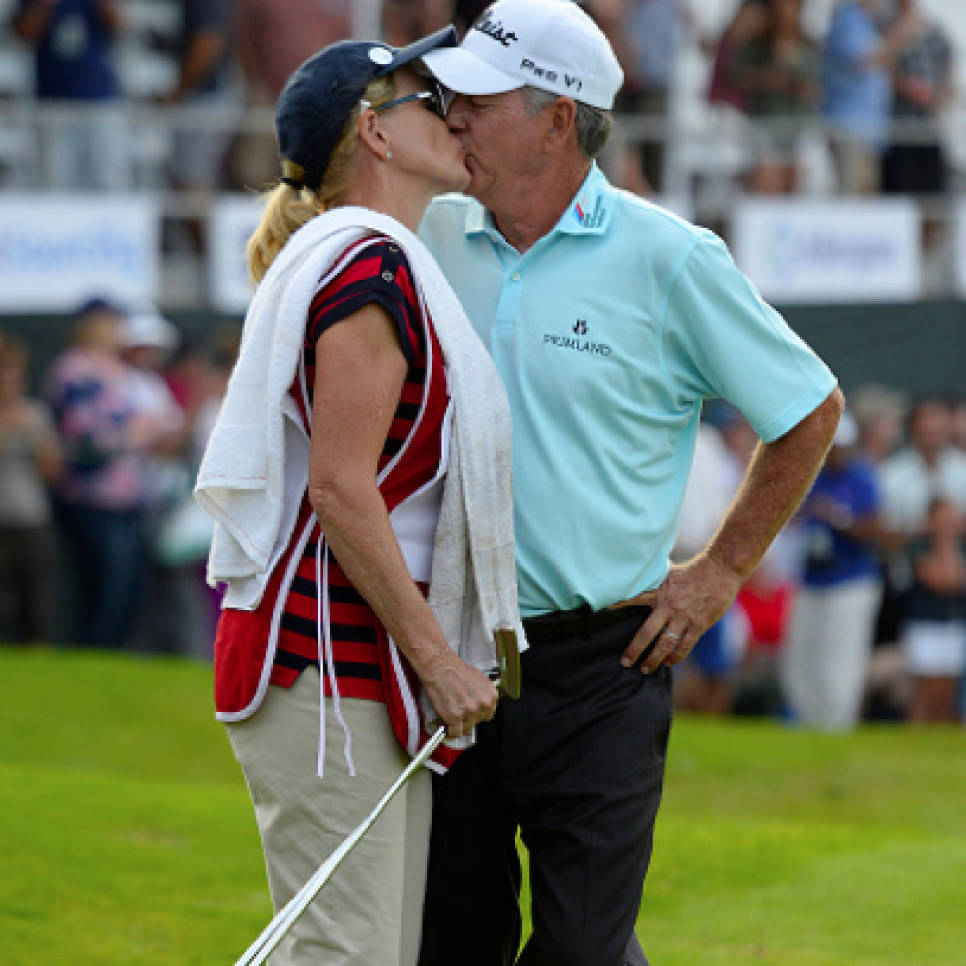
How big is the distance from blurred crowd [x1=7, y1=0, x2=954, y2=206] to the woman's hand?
405 inches

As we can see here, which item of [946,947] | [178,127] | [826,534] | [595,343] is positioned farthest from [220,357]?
[595,343]

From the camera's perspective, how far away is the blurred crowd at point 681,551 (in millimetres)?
11234

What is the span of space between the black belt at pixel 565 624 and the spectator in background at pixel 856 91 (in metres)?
11.6

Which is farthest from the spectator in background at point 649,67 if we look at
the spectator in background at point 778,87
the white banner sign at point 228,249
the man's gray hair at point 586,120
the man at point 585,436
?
the man at point 585,436

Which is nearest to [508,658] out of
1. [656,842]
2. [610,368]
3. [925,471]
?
[610,368]

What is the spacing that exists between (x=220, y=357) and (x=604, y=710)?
31.2 feet

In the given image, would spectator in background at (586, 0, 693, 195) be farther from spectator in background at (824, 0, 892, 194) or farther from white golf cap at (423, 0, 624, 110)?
white golf cap at (423, 0, 624, 110)

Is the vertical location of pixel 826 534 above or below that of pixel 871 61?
below

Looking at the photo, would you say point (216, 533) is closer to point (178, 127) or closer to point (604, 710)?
point (604, 710)

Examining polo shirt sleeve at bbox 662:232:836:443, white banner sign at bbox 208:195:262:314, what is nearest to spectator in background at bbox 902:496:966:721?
white banner sign at bbox 208:195:262:314

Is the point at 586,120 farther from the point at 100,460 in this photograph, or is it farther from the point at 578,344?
the point at 100,460

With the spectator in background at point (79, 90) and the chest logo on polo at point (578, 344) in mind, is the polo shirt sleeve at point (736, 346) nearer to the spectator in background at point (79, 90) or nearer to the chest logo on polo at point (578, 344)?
the chest logo on polo at point (578, 344)

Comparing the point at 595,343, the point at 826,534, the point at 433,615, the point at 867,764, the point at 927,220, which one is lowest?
the point at 867,764

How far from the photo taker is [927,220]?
14766mm
